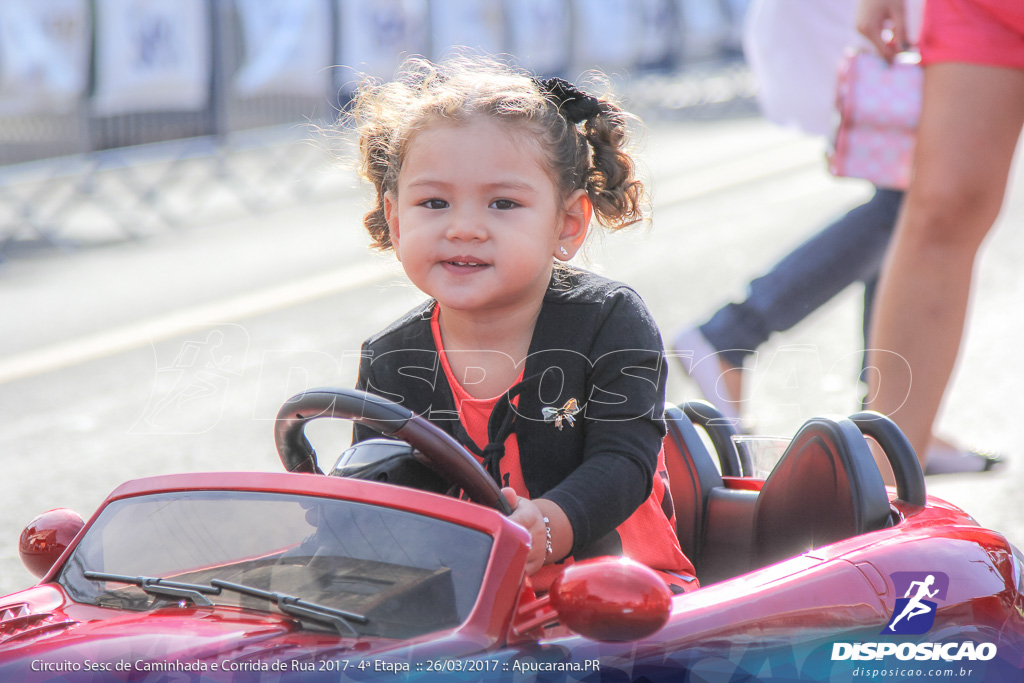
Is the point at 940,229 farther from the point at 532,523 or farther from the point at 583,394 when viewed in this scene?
the point at 532,523

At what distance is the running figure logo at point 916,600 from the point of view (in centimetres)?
187

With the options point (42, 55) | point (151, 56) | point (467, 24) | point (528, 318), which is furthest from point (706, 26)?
point (528, 318)

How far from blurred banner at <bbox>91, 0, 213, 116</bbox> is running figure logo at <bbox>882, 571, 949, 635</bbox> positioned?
871cm

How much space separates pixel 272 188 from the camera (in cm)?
1162

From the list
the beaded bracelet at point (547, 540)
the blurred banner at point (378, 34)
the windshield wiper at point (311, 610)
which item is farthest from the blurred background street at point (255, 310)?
the windshield wiper at point (311, 610)

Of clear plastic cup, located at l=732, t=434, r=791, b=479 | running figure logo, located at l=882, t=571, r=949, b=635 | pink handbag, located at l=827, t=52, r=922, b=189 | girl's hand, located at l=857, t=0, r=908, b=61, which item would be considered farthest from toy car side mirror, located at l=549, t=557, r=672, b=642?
girl's hand, located at l=857, t=0, r=908, b=61

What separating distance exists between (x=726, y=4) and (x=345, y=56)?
11616mm

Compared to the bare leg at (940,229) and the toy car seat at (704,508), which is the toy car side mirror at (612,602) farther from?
the bare leg at (940,229)

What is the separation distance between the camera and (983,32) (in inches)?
123

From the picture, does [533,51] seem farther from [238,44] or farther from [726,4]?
[726,4]

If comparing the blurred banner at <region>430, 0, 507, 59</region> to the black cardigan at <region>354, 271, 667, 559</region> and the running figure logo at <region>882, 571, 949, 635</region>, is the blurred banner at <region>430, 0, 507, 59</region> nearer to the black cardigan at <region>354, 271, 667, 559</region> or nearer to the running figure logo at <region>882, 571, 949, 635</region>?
the black cardigan at <region>354, 271, 667, 559</region>

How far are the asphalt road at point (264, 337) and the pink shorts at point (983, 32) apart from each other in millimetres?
855

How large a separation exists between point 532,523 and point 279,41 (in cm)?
981

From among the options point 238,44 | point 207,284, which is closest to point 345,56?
point 238,44
